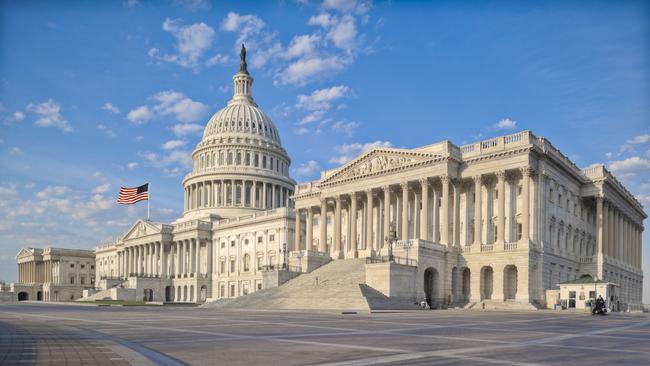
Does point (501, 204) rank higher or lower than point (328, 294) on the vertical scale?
higher

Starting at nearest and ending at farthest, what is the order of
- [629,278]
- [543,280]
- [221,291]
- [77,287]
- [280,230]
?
[543,280] < [629,278] < [280,230] < [221,291] < [77,287]

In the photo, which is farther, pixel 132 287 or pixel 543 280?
pixel 132 287

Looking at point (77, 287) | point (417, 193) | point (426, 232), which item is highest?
point (417, 193)

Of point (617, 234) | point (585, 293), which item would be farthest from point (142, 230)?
point (585, 293)

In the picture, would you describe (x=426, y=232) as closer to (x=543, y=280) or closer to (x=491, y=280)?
(x=491, y=280)

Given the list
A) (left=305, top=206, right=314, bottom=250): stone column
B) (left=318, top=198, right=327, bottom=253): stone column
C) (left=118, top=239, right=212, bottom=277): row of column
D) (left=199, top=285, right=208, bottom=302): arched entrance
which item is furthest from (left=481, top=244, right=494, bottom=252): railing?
(left=199, top=285, right=208, bottom=302): arched entrance

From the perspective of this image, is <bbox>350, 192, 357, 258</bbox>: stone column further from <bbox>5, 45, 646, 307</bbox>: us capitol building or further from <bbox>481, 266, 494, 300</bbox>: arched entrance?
<bbox>481, 266, 494, 300</bbox>: arched entrance

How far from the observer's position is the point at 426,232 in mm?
72812

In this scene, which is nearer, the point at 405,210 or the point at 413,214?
the point at 405,210

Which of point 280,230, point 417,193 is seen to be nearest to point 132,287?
point 280,230

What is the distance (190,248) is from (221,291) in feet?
39.4

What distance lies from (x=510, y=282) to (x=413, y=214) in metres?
15.8

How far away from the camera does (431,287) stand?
70.4 meters

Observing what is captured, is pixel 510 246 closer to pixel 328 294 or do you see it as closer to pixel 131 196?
pixel 328 294
